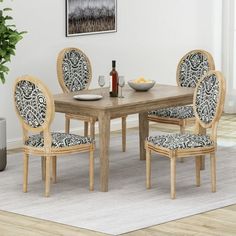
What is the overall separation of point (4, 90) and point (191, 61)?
1.78 meters

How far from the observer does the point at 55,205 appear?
20.3ft

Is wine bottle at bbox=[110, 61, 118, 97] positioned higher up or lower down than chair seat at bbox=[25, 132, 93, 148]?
higher up

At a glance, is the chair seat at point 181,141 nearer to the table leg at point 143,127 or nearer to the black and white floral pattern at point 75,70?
the table leg at point 143,127

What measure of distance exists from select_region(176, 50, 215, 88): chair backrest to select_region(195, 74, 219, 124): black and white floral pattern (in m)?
1.40

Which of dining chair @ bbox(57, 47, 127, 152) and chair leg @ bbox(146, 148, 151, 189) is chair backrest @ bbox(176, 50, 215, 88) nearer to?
dining chair @ bbox(57, 47, 127, 152)

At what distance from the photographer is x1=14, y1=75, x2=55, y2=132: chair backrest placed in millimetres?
6316

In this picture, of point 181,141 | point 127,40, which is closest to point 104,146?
point 181,141

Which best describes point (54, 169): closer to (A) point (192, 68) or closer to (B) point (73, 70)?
(B) point (73, 70)

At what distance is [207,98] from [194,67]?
1.54 m

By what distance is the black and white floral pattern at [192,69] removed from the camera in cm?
802

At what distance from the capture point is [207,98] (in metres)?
6.56

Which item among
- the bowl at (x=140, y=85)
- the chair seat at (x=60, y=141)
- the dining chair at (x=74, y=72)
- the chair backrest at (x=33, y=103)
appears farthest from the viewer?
the dining chair at (x=74, y=72)

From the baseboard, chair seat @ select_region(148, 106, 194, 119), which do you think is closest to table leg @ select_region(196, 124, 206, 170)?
chair seat @ select_region(148, 106, 194, 119)

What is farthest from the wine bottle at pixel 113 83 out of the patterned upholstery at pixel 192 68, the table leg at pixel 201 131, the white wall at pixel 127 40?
the white wall at pixel 127 40
